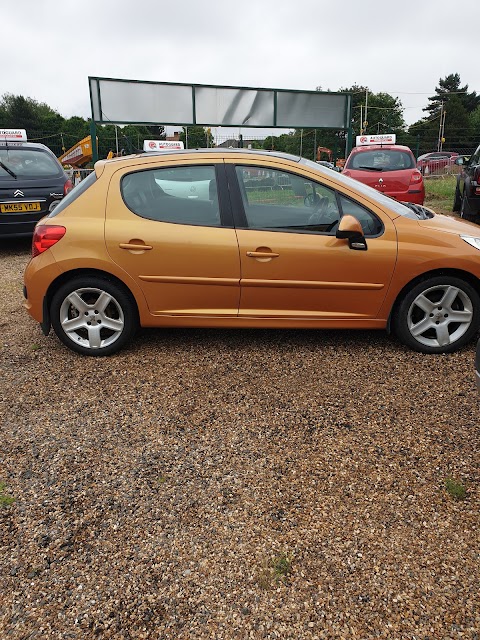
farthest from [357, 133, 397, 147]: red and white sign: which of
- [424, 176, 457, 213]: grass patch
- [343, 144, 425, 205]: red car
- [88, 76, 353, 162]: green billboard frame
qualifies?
[343, 144, 425, 205]: red car

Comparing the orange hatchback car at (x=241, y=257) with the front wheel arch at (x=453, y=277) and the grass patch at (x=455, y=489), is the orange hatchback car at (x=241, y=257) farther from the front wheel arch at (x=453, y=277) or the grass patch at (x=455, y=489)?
the grass patch at (x=455, y=489)

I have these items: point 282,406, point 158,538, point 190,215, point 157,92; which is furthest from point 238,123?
point 158,538

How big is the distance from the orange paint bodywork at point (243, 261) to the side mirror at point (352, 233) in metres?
0.04

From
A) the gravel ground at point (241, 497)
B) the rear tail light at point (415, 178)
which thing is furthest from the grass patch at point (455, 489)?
the rear tail light at point (415, 178)

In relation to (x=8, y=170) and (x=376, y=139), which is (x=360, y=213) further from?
(x=376, y=139)

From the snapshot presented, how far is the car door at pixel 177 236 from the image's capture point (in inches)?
147

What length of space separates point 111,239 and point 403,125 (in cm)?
9096

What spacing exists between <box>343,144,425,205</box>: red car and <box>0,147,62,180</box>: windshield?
232 inches

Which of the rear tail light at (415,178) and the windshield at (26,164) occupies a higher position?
the windshield at (26,164)

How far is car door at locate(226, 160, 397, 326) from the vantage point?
12.2ft

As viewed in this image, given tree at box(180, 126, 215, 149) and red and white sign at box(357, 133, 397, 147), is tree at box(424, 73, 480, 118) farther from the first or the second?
red and white sign at box(357, 133, 397, 147)

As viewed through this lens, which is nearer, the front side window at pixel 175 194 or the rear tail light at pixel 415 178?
the front side window at pixel 175 194

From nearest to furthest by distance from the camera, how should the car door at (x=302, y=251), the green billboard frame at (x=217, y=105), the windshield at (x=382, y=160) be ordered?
the car door at (x=302, y=251) < the windshield at (x=382, y=160) < the green billboard frame at (x=217, y=105)

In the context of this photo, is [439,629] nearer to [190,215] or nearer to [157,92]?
[190,215]
